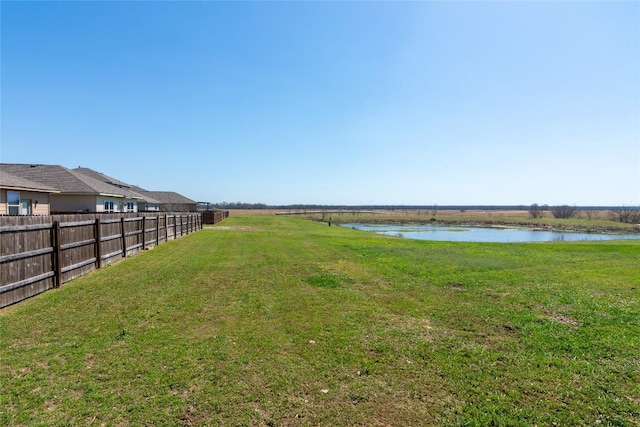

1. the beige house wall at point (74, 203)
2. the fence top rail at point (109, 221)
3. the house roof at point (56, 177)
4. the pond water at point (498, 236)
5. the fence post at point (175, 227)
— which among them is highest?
the house roof at point (56, 177)

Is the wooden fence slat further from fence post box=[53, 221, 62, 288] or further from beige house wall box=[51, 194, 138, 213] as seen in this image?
beige house wall box=[51, 194, 138, 213]

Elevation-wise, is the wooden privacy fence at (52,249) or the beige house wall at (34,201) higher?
the beige house wall at (34,201)

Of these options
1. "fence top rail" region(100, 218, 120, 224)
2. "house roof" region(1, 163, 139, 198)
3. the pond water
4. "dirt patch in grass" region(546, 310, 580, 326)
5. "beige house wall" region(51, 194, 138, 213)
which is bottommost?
the pond water

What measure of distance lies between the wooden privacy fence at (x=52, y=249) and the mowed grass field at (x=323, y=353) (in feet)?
1.43

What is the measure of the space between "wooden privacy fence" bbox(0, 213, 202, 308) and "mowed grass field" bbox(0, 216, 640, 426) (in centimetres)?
44

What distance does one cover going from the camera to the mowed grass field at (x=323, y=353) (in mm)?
3207

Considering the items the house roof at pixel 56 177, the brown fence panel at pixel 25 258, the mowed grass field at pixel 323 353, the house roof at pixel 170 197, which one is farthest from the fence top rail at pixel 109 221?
the house roof at pixel 170 197

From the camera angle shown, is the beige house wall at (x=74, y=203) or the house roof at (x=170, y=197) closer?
the beige house wall at (x=74, y=203)

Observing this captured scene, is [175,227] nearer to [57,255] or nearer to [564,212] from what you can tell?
[57,255]

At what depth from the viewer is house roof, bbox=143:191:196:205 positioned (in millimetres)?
55531

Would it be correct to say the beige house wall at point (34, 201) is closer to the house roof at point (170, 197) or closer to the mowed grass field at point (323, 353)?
the mowed grass field at point (323, 353)

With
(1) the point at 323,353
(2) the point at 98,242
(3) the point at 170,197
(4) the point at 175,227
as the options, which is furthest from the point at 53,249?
(3) the point at 170,197

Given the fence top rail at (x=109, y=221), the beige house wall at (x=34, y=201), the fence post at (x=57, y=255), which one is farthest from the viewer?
the beige house wall at (x=34, y=201)

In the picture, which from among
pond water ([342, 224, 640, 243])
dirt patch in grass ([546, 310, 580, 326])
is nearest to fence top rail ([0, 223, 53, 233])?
dirt patch in grass ([546, 310, 580, 326])
